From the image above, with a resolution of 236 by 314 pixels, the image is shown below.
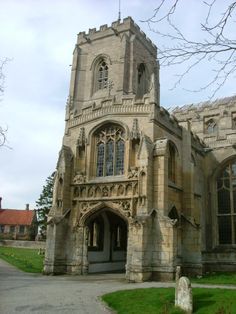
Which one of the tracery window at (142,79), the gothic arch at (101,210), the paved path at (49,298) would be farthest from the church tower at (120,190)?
the tracery window at (142,79)

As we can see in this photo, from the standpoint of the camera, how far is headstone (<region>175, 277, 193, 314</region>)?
374 inches

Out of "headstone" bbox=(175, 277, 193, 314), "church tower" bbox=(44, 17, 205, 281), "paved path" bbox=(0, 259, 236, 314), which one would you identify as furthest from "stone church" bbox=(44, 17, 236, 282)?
"headstone" bbox=(175, 277, 193, 314)

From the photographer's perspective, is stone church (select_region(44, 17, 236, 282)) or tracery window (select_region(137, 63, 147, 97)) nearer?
stone church (select_region(44, 17, 236, 282))

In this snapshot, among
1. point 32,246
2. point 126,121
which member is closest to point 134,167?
point 126,121

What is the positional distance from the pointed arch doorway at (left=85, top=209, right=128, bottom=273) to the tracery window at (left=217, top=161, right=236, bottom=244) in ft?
20.7

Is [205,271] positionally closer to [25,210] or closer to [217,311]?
[217,311]

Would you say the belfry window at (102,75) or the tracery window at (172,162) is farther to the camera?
the belfry window at (102,75)

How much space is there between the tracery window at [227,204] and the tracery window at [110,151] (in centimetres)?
806

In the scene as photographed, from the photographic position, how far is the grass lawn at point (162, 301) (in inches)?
372

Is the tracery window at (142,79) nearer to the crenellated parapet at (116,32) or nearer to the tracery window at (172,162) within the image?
the crenellated parapet at (116,32)

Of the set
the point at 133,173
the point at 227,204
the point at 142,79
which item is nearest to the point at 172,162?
the point at 133,173

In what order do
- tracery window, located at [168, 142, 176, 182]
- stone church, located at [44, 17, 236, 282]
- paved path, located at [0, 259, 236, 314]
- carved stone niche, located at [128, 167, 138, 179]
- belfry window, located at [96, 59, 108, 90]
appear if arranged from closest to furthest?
paved path, located at [0, 259, 236, 314] → stone church, located at [44, 17, 236, 282] → carved stone niche, located at [128, 167, 138, 179] → tracery window, located at [168, 142, 176, 182] → belfry window, located at [96, 59, 108, 90]

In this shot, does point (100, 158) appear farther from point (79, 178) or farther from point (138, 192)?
point (138, 192)

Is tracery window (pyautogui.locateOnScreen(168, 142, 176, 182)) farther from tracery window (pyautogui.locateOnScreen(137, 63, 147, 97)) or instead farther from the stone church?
tracery window (pyautogui.locateOnScreen(137, 63, 147, 97))
